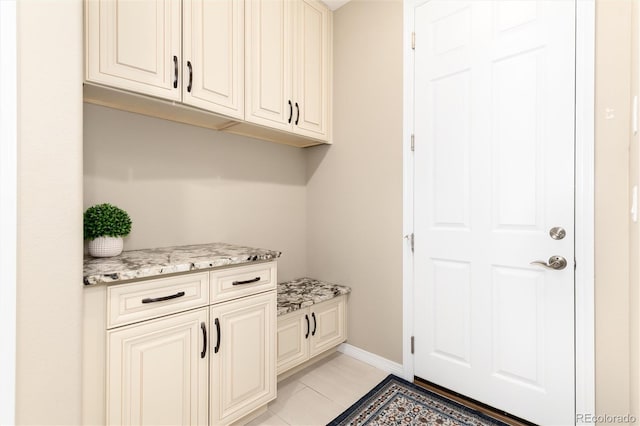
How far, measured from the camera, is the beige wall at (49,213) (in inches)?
37.5

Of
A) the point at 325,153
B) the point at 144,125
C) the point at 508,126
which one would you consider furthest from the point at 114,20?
the point at 508,126

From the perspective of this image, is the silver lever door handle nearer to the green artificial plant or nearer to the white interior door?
the white interior door

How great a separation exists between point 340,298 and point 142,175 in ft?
5.26

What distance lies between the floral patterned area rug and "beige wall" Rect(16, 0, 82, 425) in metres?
1.28

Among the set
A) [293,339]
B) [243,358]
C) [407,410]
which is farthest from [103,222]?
[407,410]

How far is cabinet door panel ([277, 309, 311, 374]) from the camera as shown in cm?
193

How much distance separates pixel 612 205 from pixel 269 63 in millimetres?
2002

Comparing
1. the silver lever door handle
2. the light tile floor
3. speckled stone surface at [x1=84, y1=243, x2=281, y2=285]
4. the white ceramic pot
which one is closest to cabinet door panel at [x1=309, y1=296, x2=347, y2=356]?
the light tile floor

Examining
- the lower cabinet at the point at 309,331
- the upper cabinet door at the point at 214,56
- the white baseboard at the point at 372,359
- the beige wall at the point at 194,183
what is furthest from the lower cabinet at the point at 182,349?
the upper cabinet door at the point at 214,56

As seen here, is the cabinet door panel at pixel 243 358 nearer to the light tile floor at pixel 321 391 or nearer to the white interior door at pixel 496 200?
the light tile floor at pixel 321 391

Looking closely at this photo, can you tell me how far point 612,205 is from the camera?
4.47 feet

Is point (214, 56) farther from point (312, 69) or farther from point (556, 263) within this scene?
point (556, 263)

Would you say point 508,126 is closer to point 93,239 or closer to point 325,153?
point 325,153

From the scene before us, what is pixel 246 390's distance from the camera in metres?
1.57
